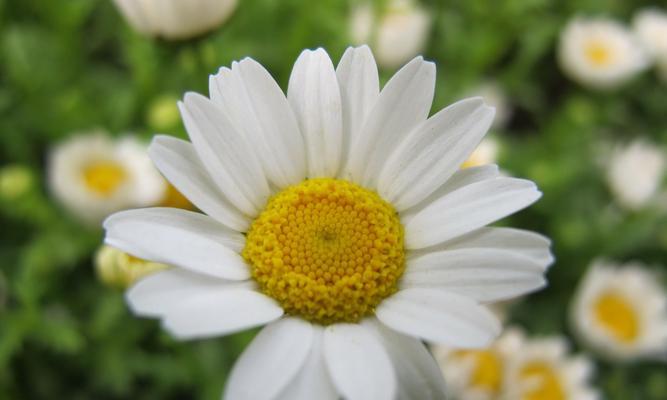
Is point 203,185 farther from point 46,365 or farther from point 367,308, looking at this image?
point 46,365

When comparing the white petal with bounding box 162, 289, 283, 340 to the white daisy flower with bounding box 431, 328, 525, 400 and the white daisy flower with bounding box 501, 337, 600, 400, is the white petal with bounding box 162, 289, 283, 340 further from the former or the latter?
the white daisy flower with bounding box 501, 337, 600, 400

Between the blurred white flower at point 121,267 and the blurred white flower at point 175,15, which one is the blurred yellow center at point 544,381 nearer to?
the blurred white flower at point 121,267

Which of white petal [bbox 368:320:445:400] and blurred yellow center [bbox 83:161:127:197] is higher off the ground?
white petal [bbox 368:320:445:400]

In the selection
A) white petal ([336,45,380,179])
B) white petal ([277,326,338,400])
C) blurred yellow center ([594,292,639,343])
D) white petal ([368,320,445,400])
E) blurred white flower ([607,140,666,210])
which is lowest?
blurred yellow center ([594,292,639,343])

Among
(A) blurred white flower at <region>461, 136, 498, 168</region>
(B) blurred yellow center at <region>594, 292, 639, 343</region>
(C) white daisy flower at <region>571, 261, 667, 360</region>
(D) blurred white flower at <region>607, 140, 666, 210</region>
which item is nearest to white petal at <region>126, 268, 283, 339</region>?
(A) blurred white flower at <region>461, 136, 498, 168</region>

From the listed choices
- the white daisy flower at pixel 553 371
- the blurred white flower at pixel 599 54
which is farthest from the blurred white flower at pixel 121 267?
the blurred white flower at pixel 599 54

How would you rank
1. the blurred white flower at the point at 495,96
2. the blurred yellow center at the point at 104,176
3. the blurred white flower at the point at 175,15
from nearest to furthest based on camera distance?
the blurred white flower at the point at 175,15 < the blurred yellow center at the point at 104,176 < the blurred white flower at the point at 495,96
